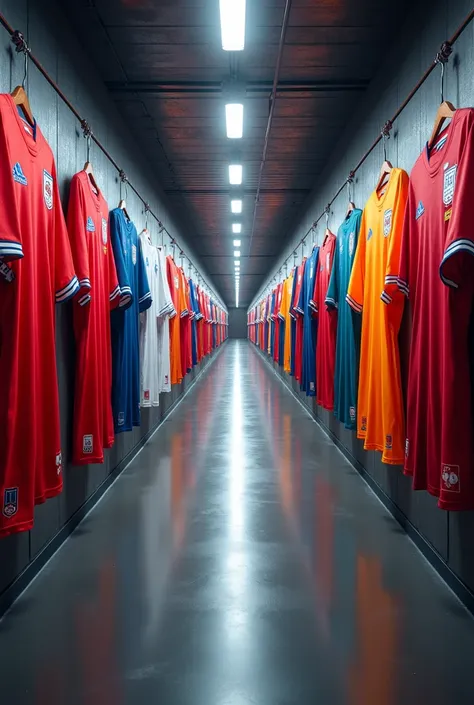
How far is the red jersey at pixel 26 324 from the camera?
1812mm

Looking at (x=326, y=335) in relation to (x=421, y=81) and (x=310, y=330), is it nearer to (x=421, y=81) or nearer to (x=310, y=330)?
(x=310, y=330)

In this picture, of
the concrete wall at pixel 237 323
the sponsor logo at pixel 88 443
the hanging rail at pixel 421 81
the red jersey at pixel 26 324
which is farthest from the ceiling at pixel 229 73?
the concrete wall at pixel 237 323

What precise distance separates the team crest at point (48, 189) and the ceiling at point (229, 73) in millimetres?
1624

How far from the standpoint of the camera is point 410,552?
2.66 meters

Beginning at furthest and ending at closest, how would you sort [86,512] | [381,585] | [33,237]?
[86,512]
[381,585]
[33,237]

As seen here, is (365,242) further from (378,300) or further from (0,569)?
(0,569)

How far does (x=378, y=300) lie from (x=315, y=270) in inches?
95.8

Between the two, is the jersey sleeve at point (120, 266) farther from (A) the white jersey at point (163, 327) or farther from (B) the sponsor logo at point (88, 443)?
(A) the white jersey at point (163, 327)

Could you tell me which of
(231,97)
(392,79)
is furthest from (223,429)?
(392,79)

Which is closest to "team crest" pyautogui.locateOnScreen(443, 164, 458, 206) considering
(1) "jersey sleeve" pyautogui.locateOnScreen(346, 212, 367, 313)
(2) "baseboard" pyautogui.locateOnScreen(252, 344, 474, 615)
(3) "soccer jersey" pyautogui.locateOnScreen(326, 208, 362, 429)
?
(1) "jersey sleeve" pyautogui.locateOnScreen(346, 212, 367, 313)

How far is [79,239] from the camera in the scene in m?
2.69

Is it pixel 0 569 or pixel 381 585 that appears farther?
pixel 381 585

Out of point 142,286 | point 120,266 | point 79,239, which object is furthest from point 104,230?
point 142,286

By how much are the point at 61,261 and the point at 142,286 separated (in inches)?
69.1
